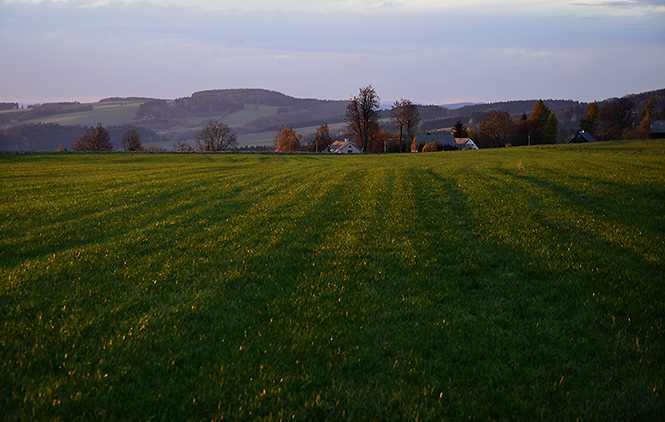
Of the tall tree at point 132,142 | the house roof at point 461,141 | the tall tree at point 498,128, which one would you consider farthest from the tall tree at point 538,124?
the tall tree at point 132,142

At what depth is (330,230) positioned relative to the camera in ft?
41.5

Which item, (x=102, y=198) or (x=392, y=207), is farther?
(x=102, y=198)

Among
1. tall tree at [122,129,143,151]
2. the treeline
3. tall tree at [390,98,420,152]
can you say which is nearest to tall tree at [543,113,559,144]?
tall tree at [390,98,420,152]

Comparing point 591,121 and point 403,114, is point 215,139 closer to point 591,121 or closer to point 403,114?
point 403,114

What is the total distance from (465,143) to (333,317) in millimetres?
142441

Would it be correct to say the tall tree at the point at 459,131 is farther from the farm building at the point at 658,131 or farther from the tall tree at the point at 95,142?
the tall tree at the point at 95,142

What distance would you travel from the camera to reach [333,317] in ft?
22.2

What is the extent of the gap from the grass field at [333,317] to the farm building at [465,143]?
12726 centimetres

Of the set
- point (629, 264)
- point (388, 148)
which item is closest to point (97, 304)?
point (629, 264)

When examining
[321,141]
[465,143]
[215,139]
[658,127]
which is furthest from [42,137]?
[658,127]

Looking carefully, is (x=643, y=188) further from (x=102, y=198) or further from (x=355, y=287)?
(x=102, y=198)

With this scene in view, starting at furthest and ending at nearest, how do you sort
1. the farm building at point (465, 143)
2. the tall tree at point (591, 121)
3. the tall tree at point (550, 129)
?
the farm building at point (465, 143) < the tall tree at point (591, 121) < the tall tree at point (550, 129)

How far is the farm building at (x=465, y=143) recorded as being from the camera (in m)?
134

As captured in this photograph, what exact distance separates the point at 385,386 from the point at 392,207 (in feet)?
39.4
